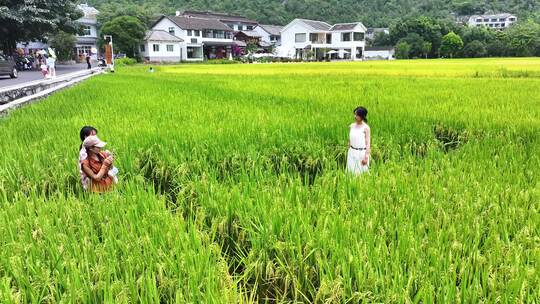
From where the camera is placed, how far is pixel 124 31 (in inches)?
1430

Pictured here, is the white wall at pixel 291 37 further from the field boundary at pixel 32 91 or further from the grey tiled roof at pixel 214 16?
the field boundary at pixel 32 91

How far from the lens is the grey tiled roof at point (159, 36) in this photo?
135ft

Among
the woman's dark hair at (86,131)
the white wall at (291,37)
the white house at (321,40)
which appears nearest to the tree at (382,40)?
the white house at (321,40)

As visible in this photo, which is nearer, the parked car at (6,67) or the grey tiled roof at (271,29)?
the parked car at (6,67)

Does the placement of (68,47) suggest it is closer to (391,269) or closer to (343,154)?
(343,154)

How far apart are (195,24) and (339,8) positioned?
3598 centimetres

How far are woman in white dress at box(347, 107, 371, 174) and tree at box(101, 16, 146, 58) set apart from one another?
3598 centimetres

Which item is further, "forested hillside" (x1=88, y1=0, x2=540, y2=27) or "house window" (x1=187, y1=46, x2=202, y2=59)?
"forested hillside" (x1=88, y1=0, x2=540, y2=27)

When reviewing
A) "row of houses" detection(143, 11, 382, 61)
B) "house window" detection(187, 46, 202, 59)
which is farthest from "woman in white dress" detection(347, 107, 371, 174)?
"house window" detection(187, 46, 202, 59)

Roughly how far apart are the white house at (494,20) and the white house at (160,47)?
196 feet

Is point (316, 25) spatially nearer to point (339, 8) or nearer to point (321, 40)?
point (321, 40)

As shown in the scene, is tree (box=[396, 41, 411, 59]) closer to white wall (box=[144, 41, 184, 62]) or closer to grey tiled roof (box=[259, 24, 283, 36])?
grey tiled roof (box=[259, 24, 283, 36])

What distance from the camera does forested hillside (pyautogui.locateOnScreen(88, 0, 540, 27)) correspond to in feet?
232

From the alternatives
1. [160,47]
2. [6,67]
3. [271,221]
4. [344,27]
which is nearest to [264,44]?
[344,27]
